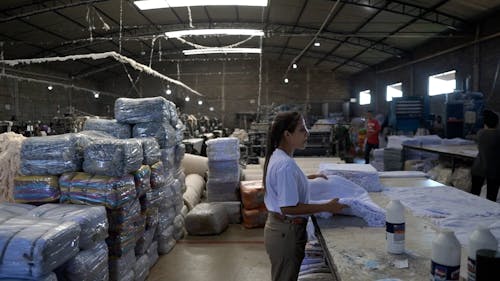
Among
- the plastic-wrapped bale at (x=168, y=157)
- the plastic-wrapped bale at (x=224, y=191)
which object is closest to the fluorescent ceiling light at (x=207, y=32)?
the plastic-wrapped bale at (x=224, y=191)

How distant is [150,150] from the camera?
4.32 m

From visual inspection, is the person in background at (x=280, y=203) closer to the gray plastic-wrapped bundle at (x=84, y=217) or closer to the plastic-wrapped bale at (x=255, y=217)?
the gray plastic-wrapped bundle at (x=84, y=217)

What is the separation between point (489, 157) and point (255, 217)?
11.1ft

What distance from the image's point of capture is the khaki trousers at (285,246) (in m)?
2.24

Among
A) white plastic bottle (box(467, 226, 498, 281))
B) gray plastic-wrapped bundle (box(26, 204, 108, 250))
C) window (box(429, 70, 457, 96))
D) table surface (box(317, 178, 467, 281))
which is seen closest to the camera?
white plastic bottle (box(467, 226, 498, 281))

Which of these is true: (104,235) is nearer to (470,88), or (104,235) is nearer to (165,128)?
(165,128)

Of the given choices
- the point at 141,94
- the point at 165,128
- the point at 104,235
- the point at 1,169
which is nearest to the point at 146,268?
the point at 104,235

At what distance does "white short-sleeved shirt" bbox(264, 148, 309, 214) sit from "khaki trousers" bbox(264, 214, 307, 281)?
0.37 ft

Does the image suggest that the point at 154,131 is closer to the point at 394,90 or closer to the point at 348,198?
the point at 348,198

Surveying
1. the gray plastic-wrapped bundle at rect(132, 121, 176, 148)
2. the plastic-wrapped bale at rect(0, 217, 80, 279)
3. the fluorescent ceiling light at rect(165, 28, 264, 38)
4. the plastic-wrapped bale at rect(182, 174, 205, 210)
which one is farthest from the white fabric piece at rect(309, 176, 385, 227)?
the fluorescent ceiling light at rect(165, 28, 264, 38)

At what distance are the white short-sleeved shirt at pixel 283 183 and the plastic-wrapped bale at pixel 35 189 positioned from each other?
2.13 m

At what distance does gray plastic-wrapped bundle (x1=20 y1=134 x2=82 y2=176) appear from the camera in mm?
3352

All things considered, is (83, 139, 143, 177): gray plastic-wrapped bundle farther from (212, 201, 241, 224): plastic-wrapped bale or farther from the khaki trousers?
(212, 201, 241, 224): plastic-wrapped bale

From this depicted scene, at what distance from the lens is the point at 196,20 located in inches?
546
